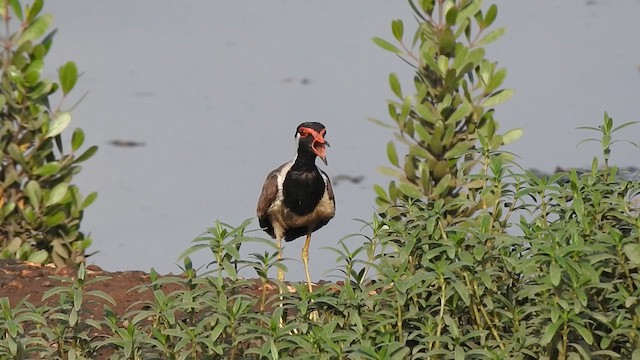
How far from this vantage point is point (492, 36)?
36.1 feet

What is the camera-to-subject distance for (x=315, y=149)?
10766 mm

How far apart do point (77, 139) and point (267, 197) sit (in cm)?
164

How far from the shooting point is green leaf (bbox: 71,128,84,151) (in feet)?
36.4

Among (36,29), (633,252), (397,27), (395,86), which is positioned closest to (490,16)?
(397,27)

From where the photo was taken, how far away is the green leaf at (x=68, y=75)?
11.1 m

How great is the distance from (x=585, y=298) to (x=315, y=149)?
15.3 ft

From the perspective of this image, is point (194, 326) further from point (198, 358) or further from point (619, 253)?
point (619, 253)

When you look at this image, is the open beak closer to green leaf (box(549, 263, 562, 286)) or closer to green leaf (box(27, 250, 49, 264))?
green leaf (box(27, 250, 49, 264))

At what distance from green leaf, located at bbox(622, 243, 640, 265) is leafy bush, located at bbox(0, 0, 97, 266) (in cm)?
559

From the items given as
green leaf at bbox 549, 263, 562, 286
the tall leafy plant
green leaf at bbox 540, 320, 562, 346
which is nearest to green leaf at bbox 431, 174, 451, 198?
the tall leafy plant

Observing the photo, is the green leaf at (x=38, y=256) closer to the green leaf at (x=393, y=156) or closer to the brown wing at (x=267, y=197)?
the brown wing at (x=267, y=197)

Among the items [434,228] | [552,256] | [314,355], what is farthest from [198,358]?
[552,256]

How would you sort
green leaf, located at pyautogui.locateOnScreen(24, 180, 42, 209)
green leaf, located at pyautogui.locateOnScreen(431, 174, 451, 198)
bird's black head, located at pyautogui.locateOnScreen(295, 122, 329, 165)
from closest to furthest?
green leaf, located at pyautogui.locateOnScreen(431, 174, 451, 198), bird's black head, located at pyautogui.locateOnScreen(295, 122, 329, 165), green leaf, located at pyautogui.locateOnScreen(24, 180, 42, 209)

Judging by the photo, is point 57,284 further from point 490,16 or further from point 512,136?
point 490,16
